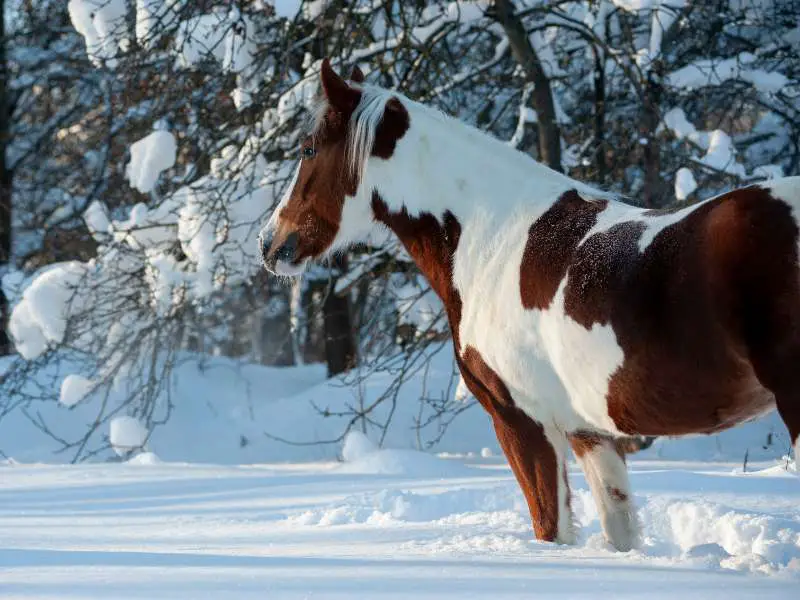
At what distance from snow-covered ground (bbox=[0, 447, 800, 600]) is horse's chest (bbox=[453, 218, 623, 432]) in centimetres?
45

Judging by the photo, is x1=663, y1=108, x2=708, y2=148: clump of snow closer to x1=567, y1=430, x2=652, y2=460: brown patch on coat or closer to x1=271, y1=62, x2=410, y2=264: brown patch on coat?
x1=271, y1=62, x2=410, y2=264: brown patch on coat

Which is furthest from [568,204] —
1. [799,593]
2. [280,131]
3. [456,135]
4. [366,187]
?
[280,131]

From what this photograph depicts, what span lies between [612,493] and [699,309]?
0.99 metres

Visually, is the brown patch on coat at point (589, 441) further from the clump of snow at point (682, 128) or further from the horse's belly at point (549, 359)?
the clump of snow at point (682, 128)

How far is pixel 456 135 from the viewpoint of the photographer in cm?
364

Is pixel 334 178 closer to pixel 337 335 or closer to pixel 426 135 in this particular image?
pixel 426 135

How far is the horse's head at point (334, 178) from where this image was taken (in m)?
3.59

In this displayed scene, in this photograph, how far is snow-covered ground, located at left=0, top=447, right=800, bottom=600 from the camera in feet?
8.10

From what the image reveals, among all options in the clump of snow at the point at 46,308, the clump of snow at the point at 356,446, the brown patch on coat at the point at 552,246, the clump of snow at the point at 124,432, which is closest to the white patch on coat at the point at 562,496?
the brown patch on coat at the point at 552,246

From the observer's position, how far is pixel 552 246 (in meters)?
3.21

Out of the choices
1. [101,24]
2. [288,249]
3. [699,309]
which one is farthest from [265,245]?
[101,24]

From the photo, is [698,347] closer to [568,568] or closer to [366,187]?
[568,568]

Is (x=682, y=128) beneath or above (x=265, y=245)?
above

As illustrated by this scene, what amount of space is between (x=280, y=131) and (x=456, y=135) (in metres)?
3.53
